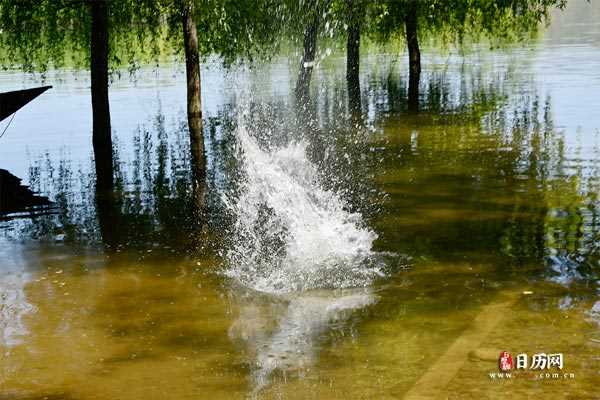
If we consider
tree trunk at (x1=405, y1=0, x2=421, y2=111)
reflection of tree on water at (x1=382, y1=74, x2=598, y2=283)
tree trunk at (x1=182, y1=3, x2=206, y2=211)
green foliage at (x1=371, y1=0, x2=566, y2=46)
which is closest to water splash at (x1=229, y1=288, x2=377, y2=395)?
reflection of tree on water at (x1=382, y1=74, x2=598, y2=283)

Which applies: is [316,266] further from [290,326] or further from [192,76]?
[192,76]

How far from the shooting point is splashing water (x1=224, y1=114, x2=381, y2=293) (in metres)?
8.34

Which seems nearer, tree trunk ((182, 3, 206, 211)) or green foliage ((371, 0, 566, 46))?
tree trunk ((182, 3, 206, 211))

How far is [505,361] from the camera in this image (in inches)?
240

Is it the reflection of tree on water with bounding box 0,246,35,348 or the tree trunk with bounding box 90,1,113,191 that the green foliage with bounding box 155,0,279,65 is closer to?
the tree trunk with bounding box 90,1,113,191

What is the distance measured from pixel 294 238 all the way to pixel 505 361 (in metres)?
3.97

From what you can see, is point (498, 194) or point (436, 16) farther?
point (436, 16)

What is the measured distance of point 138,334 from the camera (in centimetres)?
718

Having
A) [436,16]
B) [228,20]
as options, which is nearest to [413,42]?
[436,16]

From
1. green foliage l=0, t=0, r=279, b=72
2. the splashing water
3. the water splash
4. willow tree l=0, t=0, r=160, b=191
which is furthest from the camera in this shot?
green foliage l=0, t=0, r=279, b=72

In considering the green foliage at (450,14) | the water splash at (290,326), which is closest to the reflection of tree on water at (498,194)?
the water splash at (290,326)

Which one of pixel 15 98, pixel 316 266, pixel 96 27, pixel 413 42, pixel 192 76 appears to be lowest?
pixel 316 266

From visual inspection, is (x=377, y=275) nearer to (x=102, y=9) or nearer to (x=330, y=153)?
(x=330, y=153)

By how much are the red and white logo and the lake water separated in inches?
2.9
